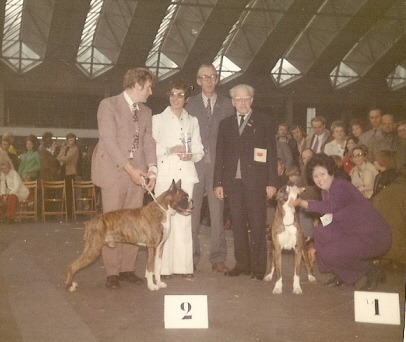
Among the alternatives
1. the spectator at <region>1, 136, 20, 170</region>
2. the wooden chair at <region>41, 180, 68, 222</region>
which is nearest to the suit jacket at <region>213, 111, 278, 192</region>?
the wooden chair at <region>41, 180, 68, 222</region>

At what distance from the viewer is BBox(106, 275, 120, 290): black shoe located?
12.9 feet

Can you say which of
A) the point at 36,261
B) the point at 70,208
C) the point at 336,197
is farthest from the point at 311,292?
the point at 70,208

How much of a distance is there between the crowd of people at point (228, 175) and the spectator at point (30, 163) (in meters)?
0.34

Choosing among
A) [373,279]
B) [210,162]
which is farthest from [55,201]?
[373,279]

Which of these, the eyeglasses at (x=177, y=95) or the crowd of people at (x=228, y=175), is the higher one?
the eyeglasses at (x=177, y=95)

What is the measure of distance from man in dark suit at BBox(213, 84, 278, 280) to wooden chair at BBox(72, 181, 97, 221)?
1.83 metres

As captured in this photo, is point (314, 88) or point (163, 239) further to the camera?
point (314, 88)

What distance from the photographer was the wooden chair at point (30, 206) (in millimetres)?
6410

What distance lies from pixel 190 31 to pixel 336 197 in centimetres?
821

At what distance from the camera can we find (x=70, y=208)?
6.55 m

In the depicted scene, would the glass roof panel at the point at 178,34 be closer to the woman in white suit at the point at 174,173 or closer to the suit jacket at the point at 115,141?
the woman in white suit at the point at 174,173

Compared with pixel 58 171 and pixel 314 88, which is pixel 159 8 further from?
pixel 314 88

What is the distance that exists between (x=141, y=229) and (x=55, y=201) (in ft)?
9.22

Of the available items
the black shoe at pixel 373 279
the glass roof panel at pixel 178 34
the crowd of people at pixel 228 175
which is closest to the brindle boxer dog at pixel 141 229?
the crowd of people at pixel 228 175
